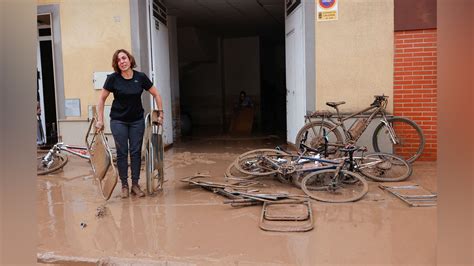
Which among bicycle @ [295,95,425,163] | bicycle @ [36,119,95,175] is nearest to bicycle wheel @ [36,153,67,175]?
bicycle @ [36,119,95,175]

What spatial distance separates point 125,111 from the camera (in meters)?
4.71

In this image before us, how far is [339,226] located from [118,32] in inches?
198

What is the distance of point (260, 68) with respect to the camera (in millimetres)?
14383

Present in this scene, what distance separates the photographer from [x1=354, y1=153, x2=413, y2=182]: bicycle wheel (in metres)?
5.22

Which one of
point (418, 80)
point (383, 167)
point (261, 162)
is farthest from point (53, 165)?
point (418, 80)

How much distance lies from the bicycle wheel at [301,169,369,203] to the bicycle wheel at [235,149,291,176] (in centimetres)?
45

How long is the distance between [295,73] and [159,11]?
2771mm

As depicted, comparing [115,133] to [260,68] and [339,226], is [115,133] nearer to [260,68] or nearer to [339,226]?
[339,226]

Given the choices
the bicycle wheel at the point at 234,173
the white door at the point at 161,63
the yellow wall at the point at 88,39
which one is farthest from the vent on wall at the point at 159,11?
the bicycle wheel at the point at 234,173

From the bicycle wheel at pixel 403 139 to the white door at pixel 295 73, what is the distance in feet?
4.06

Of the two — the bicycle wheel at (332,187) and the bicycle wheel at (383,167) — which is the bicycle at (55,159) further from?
the bicycle wheel at (383,167)

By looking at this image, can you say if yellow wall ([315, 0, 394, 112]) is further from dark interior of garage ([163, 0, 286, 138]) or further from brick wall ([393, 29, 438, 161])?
dark interior of garage ([163, 0, 286, 138])

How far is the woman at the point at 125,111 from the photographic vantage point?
15.2ft
